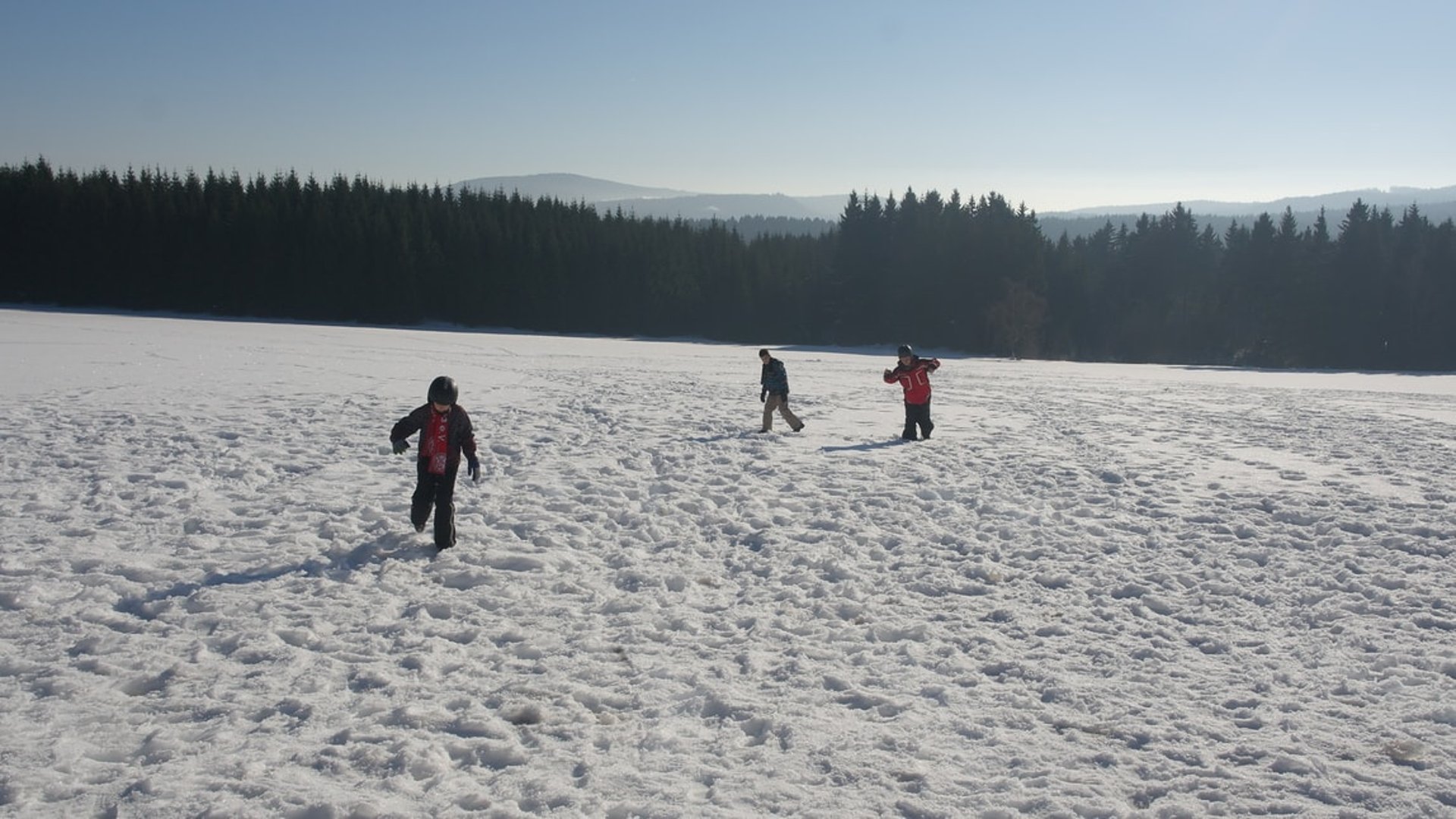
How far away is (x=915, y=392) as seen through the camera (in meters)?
16.3

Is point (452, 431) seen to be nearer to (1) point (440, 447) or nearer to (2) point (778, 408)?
(1) point (440, 447)

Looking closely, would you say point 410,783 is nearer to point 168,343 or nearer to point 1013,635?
point 1013,635

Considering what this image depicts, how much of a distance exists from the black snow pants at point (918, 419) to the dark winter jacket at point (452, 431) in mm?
9194

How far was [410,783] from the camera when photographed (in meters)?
4.98

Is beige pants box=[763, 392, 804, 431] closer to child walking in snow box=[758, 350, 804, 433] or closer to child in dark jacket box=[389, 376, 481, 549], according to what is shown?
child walking in snow box=[758, 350, 804, 433]

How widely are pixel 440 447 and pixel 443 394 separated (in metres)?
0.51

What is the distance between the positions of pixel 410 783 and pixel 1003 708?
11.8 ft

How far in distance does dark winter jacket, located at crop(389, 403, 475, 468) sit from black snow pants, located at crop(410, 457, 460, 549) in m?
0.10

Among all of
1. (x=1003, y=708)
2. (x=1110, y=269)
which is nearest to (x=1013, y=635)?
(x=1003, y=708)

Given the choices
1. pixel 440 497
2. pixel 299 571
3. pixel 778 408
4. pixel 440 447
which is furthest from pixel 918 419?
pixel 299 571

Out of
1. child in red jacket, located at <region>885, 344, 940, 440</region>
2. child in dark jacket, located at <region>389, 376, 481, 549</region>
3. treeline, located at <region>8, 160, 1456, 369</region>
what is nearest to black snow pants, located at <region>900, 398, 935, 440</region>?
child in red jacket, located at <region>885, 344, 940, 440</region>

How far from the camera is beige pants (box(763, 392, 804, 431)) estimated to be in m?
16.7

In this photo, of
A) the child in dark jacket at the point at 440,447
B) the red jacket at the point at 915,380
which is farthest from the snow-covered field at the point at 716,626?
the red jacket at the point at 915,380

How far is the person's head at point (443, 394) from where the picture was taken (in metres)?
8.63
